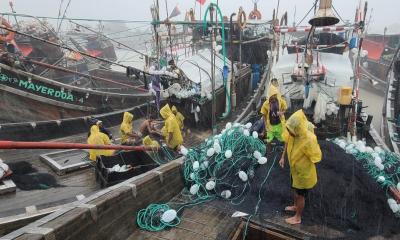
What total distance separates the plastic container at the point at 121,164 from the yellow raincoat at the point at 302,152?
3.07m

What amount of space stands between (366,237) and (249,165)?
2.00 metres

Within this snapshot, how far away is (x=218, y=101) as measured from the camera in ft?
31.6

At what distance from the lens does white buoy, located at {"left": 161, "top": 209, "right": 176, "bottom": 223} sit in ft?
14.0

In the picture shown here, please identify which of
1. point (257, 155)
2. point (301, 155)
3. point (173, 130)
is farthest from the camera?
point (173, 130)

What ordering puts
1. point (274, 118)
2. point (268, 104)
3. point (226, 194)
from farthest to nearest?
point (268, 104), point (274, 118), point (226, 194)

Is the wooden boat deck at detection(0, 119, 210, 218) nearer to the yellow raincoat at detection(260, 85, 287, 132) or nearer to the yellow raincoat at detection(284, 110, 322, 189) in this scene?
the yellow raincoat at detection(260, 85, 287, 132)

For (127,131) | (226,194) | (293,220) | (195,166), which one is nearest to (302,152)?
(293,220)

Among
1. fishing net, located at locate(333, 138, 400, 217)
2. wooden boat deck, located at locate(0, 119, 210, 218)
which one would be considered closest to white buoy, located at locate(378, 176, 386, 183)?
fishing net, located at locate(333, 138, 400, 217)

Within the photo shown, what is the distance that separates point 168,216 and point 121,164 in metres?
2.31

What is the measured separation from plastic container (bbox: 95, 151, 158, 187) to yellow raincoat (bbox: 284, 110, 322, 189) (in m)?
3.07

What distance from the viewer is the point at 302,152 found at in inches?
156

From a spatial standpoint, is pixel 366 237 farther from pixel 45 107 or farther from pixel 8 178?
pixel 45 107

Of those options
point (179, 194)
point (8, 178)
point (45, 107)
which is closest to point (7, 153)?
point (8, 178)

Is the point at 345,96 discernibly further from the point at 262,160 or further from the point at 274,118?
the point at 262,160
